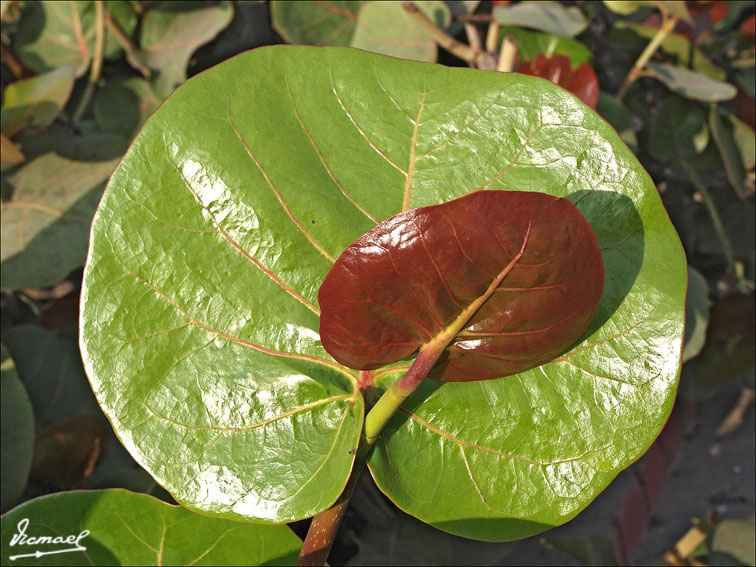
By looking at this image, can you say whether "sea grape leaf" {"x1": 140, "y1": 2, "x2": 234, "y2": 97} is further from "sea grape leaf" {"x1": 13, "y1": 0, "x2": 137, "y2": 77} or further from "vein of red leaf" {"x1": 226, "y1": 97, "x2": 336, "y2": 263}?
"vein of red leaf" {"x1": 226, "y1": 97, "x2": 336, "y2": 263}

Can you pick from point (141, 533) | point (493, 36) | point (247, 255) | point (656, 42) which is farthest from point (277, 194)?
point (656, 42)

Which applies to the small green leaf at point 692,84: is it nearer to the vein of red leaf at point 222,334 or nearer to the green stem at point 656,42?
the green stem at point 656,42

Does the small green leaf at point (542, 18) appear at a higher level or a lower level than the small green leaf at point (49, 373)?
higher

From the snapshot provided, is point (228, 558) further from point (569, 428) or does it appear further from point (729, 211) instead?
point (729, 211)

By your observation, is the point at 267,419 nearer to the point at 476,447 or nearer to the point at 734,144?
the point at 476,447

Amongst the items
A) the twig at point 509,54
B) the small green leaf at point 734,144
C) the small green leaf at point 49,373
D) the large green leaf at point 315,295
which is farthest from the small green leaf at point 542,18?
the small green leaf at point 49,373

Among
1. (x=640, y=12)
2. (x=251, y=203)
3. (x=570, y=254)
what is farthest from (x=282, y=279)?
(x=640, y=12)
